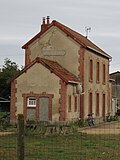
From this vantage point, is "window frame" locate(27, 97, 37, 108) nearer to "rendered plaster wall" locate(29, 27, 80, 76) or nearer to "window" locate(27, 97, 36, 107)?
"window" locate(27, 97, 36, 107)

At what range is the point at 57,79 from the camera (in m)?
33.4

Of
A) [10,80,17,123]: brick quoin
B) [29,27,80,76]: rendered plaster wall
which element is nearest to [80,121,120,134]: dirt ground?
[29,27,80,76]: rendered plaster wall

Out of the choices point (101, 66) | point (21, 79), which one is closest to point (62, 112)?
point (21, 79)

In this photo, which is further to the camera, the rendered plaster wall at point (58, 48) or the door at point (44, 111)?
the rendered plaster wall at point (58, 48)

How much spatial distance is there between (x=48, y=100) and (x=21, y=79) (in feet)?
9.12

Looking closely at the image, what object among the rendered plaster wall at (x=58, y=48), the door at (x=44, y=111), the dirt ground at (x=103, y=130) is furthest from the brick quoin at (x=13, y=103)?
the dirt ground at (x=103, y=130)

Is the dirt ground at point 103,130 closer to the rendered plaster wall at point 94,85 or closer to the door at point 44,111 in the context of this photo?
the door at point 44,111

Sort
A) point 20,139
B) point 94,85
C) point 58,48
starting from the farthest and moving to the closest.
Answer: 1. point 94,85
2. point 58,48
3. point 20,139

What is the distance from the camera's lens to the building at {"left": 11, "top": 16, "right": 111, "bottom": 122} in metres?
33.5

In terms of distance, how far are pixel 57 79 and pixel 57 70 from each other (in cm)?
96

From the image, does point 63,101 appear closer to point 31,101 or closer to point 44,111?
point 44,111

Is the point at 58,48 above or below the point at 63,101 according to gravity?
above

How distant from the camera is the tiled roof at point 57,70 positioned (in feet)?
109

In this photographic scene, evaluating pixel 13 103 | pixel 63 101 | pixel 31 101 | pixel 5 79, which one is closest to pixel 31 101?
pixel 31 101
